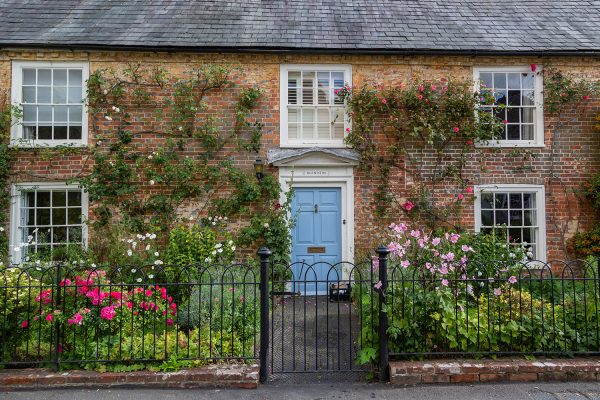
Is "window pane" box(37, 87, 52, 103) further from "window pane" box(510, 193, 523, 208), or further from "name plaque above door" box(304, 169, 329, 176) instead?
"window pane" box(510, 193, 523, 208)

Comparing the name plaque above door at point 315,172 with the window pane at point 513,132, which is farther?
the window pane at point 513,132

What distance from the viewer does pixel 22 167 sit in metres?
8.27

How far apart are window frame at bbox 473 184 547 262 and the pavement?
4863mm

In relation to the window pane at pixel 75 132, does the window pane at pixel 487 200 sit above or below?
below

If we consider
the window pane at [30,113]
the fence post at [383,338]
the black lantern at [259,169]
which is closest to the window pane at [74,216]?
the window pane at [30,113]

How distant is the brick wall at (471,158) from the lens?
854 cm

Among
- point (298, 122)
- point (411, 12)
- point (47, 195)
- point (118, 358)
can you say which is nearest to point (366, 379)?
point (118, 358)

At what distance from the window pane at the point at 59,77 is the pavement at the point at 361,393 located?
264 inches

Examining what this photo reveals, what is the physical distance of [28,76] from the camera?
335 inches

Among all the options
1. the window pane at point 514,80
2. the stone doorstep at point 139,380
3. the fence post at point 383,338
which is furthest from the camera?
the window pane at point 514,80

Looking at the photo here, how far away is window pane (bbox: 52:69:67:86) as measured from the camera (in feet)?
28.1

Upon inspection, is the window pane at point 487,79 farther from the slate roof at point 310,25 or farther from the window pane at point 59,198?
the window pane at point 59,198

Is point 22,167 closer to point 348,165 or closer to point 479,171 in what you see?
point 348,165

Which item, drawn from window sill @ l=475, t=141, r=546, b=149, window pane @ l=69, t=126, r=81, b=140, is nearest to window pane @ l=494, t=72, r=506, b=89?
window sill @ l=475, t=141, r=546, b=149
